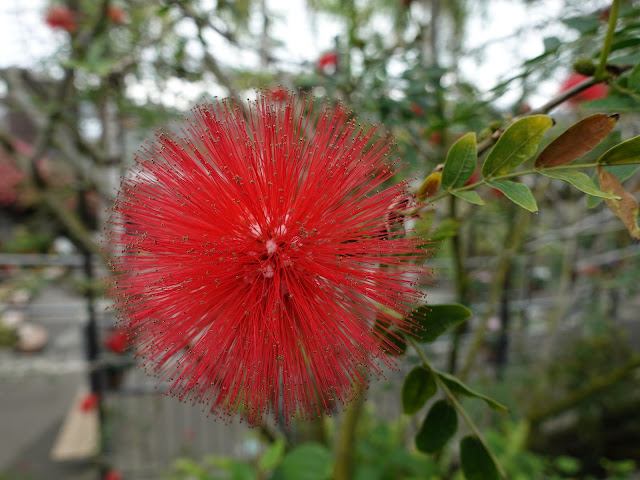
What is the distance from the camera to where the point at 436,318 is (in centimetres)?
65

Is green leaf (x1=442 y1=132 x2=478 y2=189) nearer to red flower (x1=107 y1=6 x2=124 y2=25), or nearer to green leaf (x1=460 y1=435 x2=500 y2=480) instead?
green leaf (x1=460 y1=435 x2=500 y2=480)

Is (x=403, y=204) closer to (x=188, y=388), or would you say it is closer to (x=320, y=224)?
(x=320, y=224)

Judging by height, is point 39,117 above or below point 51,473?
above

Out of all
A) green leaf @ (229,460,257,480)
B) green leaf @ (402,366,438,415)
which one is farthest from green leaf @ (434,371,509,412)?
green leaf @ (229,460,257,480)

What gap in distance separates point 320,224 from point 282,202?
0.08 metres

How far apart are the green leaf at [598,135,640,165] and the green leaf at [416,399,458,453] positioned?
18.2 inches

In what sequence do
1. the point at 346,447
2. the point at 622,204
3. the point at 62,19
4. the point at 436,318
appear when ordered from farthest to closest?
1. the point at 62,19
2. the point at 346,447
3. the point at 436,318
4. the point at 622,204

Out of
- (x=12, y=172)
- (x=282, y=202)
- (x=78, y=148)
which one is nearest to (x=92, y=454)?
(x=78, y=148)

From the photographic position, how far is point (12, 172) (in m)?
6.98

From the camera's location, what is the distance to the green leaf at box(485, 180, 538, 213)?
21.4 inches

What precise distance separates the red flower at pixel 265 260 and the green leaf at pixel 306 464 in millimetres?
586

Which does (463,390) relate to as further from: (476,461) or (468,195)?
(468,195)

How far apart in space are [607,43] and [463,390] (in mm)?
563

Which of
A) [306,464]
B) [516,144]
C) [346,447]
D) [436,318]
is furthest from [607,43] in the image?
[306,464]
